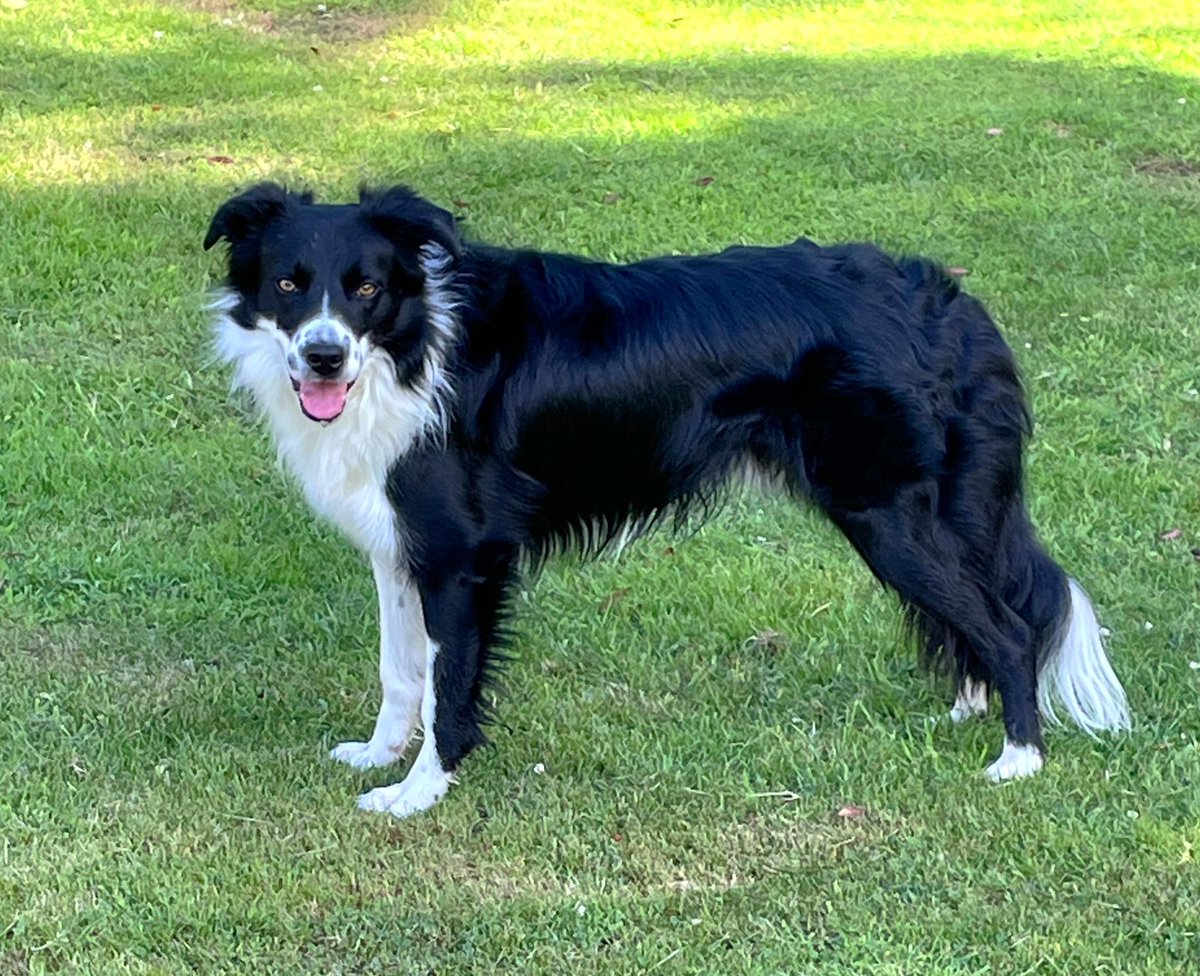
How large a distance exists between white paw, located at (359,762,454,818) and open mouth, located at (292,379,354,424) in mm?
1005

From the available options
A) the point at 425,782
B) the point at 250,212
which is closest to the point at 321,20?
the point at 250,212

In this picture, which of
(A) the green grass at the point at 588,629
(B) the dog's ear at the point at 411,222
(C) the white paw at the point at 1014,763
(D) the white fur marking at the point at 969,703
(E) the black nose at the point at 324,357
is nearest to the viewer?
(A) the green grass at the point at 588,629

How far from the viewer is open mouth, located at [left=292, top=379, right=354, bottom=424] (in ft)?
12.4

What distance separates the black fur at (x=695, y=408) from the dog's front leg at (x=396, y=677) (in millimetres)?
257

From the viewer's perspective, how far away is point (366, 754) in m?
4.33

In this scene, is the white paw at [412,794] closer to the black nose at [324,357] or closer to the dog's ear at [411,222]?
the black nose at [324,357]

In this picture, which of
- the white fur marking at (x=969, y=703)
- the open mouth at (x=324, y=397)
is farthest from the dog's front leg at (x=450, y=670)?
the white fur marking at (x=969, y=703)

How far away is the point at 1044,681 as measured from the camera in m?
4.32

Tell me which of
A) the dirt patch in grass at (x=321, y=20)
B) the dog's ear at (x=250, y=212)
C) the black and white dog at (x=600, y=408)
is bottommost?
the dirt patch in grass at (x=321, y=20)

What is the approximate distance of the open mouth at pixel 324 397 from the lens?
12.4ft

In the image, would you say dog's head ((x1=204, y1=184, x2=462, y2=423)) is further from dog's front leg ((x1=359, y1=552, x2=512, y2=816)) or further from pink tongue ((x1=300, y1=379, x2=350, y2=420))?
dog's front leg ((x1=359, y1=552, x2=512, y2=816))

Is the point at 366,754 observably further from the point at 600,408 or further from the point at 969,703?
the point at 969,703

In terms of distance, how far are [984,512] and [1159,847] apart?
0.97m

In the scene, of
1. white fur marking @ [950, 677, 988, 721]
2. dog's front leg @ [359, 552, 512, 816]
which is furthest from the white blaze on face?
white fur marking @ [950, 677, 988, 721]
